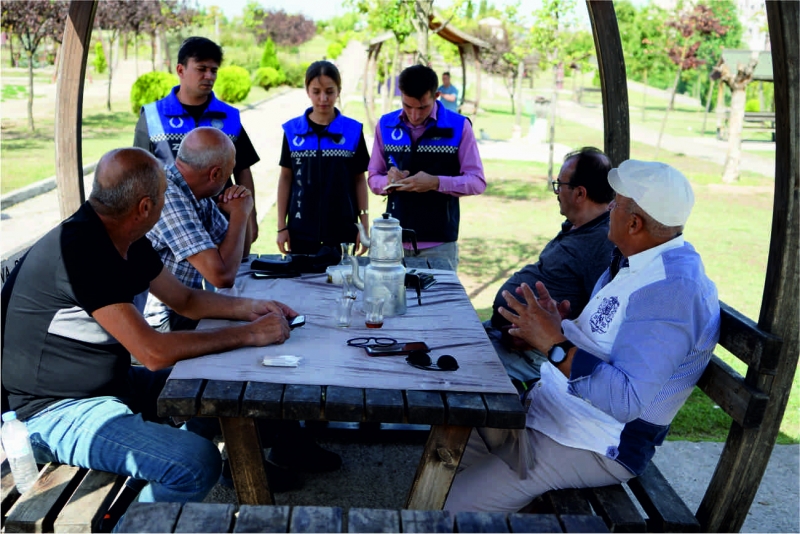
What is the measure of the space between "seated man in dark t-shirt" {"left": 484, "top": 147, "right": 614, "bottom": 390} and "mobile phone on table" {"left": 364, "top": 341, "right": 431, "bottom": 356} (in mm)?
832

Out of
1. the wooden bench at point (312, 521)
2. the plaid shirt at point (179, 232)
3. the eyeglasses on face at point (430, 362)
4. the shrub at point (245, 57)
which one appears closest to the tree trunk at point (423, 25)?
the plaid shirt at point (179, 232)

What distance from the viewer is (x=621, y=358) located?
2.42 meters

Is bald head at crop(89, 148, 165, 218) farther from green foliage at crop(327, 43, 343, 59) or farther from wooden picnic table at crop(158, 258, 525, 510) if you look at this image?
green foliage at crop(327, 43, 343, 59)

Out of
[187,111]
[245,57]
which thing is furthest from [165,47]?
[187,111]

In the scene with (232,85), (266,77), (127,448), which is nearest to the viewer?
(127,448)

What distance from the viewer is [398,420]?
240cm

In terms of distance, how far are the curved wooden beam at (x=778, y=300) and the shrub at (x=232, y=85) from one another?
25000 mm

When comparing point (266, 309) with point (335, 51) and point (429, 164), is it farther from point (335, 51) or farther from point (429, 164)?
point (335, 51)

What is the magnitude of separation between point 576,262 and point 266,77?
3431 cm

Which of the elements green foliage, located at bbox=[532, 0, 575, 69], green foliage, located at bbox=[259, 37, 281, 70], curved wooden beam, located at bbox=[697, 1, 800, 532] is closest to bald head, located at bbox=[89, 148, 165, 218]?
curved wooden beam, located at bbox=[697, 1, 800, 532]

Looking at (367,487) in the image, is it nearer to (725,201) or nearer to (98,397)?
(98,397)

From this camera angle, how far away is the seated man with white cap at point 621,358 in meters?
2.41

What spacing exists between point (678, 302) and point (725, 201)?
11.9 meters

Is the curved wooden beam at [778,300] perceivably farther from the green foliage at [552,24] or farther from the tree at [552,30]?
the green foliage at [552,24]
